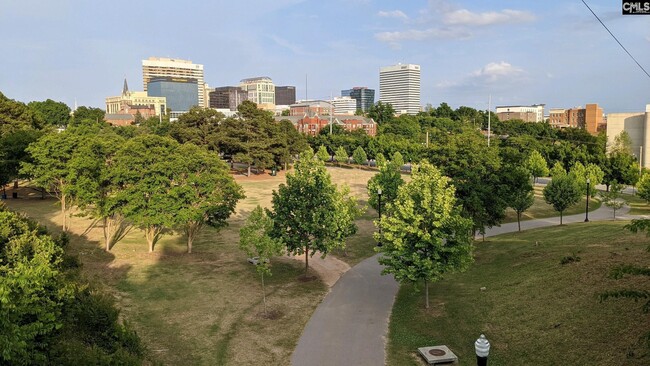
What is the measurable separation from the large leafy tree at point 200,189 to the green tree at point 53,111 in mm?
106873

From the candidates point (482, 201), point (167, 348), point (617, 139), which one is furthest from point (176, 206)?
point (617, 139)

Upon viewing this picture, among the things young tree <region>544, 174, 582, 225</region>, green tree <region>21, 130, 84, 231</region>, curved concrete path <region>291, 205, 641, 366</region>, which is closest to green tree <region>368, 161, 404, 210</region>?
curved concrete path <region>291, 205, 641, 366</region>

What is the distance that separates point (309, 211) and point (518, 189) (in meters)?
18.1

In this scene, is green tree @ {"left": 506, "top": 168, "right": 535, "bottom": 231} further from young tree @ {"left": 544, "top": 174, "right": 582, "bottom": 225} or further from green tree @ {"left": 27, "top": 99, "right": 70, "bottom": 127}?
green tree @ {"left": 27, "top": 99, "right": 70, "bottom": 127}

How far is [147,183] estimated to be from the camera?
28.5 m

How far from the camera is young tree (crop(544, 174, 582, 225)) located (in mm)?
39312

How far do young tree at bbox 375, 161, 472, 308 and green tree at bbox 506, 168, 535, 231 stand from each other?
1267 cm

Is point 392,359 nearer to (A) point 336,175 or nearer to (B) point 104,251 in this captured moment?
(B) point 104,251

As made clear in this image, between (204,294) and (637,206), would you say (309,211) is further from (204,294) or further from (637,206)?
(637,206)

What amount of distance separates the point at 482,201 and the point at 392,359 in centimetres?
1582

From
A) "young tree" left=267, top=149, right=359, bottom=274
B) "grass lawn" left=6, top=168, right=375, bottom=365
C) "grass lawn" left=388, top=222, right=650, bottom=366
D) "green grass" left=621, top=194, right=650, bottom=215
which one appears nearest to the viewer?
"grass lawn" left=388, top=222, right=650, bottom=366

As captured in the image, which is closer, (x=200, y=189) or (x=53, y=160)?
(x=200, y=189)

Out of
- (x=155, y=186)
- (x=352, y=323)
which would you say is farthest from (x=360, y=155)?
(x=352, y=323)

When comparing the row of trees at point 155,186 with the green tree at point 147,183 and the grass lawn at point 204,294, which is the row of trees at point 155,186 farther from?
the grass lawn at point 204,294
